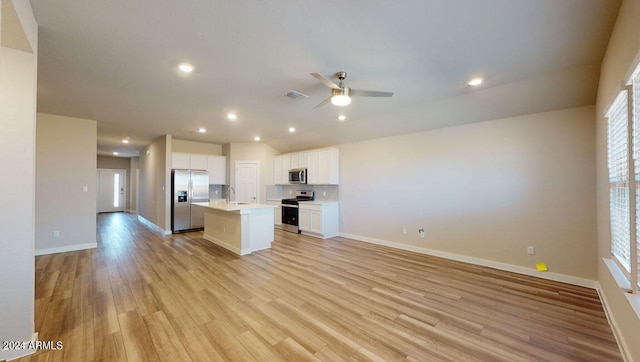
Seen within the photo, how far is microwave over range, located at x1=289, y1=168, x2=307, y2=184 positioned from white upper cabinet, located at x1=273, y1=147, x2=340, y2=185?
0.11 m

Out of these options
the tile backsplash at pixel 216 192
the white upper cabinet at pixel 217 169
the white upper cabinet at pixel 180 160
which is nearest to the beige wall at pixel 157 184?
the white upper cabinet at pixel 180 160

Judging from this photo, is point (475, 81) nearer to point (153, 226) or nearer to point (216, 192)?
point (216, 192)

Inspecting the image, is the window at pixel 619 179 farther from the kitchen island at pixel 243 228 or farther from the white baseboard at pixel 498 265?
the kitchen island at pixel 243 228

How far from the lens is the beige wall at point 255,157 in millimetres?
7730

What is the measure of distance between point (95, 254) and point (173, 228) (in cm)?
209

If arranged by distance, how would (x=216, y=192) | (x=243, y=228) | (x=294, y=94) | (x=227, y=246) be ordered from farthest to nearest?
(x=216, y=192) < (x=227, y=246) < (x=243, y=228) < (x=294, y=94)

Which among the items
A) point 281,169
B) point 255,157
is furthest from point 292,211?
point 255,157

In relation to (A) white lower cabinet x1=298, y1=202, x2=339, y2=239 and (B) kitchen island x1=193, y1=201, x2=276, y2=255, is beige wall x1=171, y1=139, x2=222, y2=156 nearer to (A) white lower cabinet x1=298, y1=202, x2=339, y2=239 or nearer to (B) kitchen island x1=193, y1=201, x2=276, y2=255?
(B) kitchen island x1=193, y1=201, x2=276, y2=255

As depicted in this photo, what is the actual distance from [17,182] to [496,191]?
5593 millimetres

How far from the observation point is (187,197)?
276 inches

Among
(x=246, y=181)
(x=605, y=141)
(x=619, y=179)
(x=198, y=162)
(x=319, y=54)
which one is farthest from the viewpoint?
(x=246, y=181)

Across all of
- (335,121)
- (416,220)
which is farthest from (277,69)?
(416,220)

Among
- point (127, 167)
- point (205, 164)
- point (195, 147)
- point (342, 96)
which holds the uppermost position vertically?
point (195, 147)

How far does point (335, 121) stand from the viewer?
206 inches
